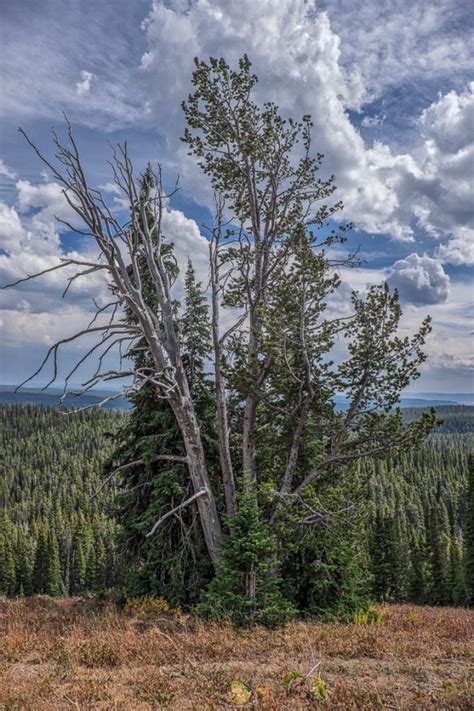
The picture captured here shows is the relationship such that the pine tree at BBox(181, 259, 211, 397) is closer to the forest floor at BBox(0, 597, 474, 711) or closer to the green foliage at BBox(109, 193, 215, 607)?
the green foliage at BBox(109, 193, 215, 607)

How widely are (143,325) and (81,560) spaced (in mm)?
60995

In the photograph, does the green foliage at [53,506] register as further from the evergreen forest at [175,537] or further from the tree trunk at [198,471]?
the tree trunk at [198,471]

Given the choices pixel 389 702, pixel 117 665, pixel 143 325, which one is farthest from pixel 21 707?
pixel 143 325

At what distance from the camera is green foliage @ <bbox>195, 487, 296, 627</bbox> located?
29.9 ft

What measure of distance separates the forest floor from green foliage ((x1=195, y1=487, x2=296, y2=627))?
479mm

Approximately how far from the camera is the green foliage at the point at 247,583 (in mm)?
9109

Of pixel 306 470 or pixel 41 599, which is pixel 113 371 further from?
pixel 41 599

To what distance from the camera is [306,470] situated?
12.8 meters

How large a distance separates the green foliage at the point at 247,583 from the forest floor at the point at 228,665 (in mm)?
479

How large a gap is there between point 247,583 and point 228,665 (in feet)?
9.13

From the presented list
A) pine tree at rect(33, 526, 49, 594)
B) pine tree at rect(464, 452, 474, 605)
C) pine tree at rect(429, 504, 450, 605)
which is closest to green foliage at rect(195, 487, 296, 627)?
pine tree at rect(464, 452, 474, 605)

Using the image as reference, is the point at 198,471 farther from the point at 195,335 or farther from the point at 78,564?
the point at 78,564

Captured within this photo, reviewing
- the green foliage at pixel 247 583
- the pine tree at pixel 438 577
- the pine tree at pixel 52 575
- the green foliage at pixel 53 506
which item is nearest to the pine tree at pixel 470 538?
the pine tree at pixel 438 577

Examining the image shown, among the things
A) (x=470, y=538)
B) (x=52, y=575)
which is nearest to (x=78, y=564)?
(x=52, y=575)
